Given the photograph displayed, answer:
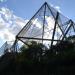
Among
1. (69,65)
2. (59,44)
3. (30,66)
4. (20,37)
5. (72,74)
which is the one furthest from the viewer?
(20,37)

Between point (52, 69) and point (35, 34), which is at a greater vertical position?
point (35, 34)

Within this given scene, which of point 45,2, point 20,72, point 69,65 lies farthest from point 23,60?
point 45,2

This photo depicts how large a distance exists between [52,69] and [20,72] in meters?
6.08

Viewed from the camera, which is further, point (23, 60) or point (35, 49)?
A: point (35, 49)

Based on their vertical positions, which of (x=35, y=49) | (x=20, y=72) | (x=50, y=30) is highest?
(x=50, y=30)

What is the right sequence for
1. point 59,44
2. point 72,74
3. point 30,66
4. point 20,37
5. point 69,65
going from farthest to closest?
point 20,37 < point 59,44 < point 30,66 < point 69,65 < point 72,74

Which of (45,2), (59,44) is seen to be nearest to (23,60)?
(59,44)

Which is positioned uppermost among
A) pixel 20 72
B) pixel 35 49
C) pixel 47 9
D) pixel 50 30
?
pixel 47 9

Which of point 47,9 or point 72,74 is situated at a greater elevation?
point 47,9

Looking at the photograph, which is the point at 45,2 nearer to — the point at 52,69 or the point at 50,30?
the point at 50,30

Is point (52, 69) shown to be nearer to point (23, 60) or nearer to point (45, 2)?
point (23, 60)

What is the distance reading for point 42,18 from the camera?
4084 cm

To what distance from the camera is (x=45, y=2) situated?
4038 cm

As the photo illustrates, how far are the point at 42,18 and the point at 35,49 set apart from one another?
232 inches
